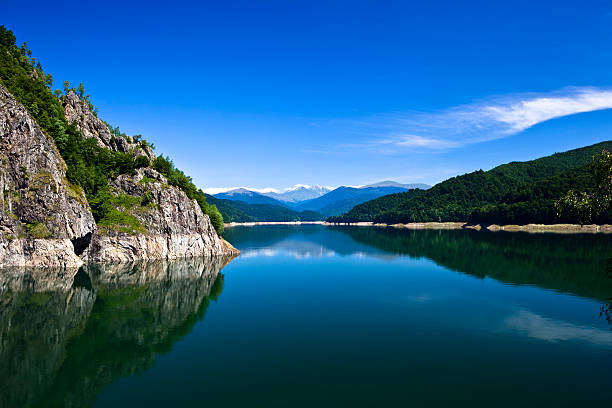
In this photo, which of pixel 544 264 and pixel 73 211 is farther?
pixel 544 264

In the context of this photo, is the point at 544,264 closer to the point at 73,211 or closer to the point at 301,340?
the point at 301,340

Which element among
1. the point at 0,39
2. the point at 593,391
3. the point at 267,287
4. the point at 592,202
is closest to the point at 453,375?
the point at 593,391

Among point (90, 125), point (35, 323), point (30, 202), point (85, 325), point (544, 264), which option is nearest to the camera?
point (35, 323)

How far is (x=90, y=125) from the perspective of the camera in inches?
4163

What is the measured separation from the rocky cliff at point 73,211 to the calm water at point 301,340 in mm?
7894

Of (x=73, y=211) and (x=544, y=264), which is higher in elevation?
(x=73, y=211)

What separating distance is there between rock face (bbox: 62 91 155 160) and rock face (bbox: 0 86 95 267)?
3084 cm

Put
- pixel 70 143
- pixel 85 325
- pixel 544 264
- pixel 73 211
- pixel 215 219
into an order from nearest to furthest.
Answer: pixel 85 325 < pixel 73 211 < pixel 544 264 < pixel 70 143 < pixel 215 219

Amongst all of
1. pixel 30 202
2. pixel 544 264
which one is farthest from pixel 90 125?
pixel 544 264

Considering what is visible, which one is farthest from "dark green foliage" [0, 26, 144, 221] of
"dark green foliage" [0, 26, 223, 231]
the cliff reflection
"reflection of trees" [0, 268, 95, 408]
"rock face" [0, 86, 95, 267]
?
"reflection of trees" [0, 268, 95, 408]

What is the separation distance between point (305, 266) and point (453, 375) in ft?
221

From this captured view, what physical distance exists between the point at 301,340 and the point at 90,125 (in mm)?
103025

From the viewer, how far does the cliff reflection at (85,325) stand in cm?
2528

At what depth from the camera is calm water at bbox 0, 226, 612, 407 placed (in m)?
24.2
